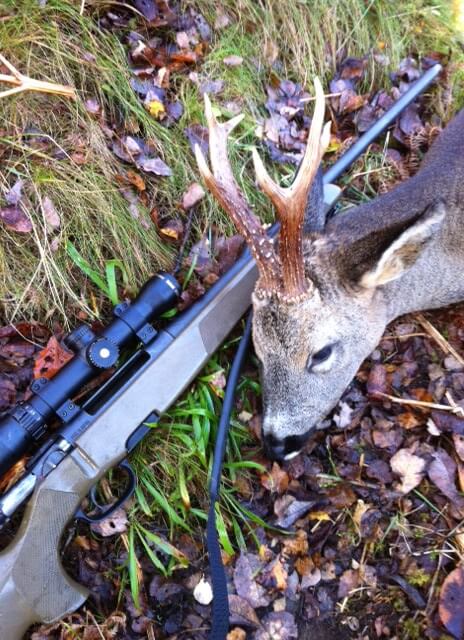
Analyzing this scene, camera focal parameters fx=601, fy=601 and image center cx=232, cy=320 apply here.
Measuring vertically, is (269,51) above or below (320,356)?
above

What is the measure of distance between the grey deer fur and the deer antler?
1.01ft

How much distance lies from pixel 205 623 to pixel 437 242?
2.90 meters

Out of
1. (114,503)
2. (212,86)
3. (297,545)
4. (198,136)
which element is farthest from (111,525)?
(212,86)

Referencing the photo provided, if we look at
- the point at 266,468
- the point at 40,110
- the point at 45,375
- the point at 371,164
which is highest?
the point at 40,110

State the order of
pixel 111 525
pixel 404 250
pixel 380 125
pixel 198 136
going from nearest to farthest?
pixel 404 250 < pixel 111 525 < pixel 198 136 < pixel 380 125

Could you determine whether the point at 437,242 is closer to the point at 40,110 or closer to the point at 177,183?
the point at 177,183

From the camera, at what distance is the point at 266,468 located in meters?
4.08

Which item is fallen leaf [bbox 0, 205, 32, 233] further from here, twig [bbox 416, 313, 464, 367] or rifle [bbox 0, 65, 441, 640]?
twig [bbox 416, 313, 464, 367]

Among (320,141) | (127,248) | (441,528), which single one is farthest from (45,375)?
(441,528)

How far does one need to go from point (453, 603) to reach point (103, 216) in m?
3.37

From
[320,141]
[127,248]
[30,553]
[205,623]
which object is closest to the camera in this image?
[320,141]

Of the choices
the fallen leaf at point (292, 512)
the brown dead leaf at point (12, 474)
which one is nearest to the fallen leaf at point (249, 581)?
the fallen leaf at point (292, 512)

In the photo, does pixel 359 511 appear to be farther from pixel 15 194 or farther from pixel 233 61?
pixel 233 61

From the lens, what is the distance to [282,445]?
3.72 meters
